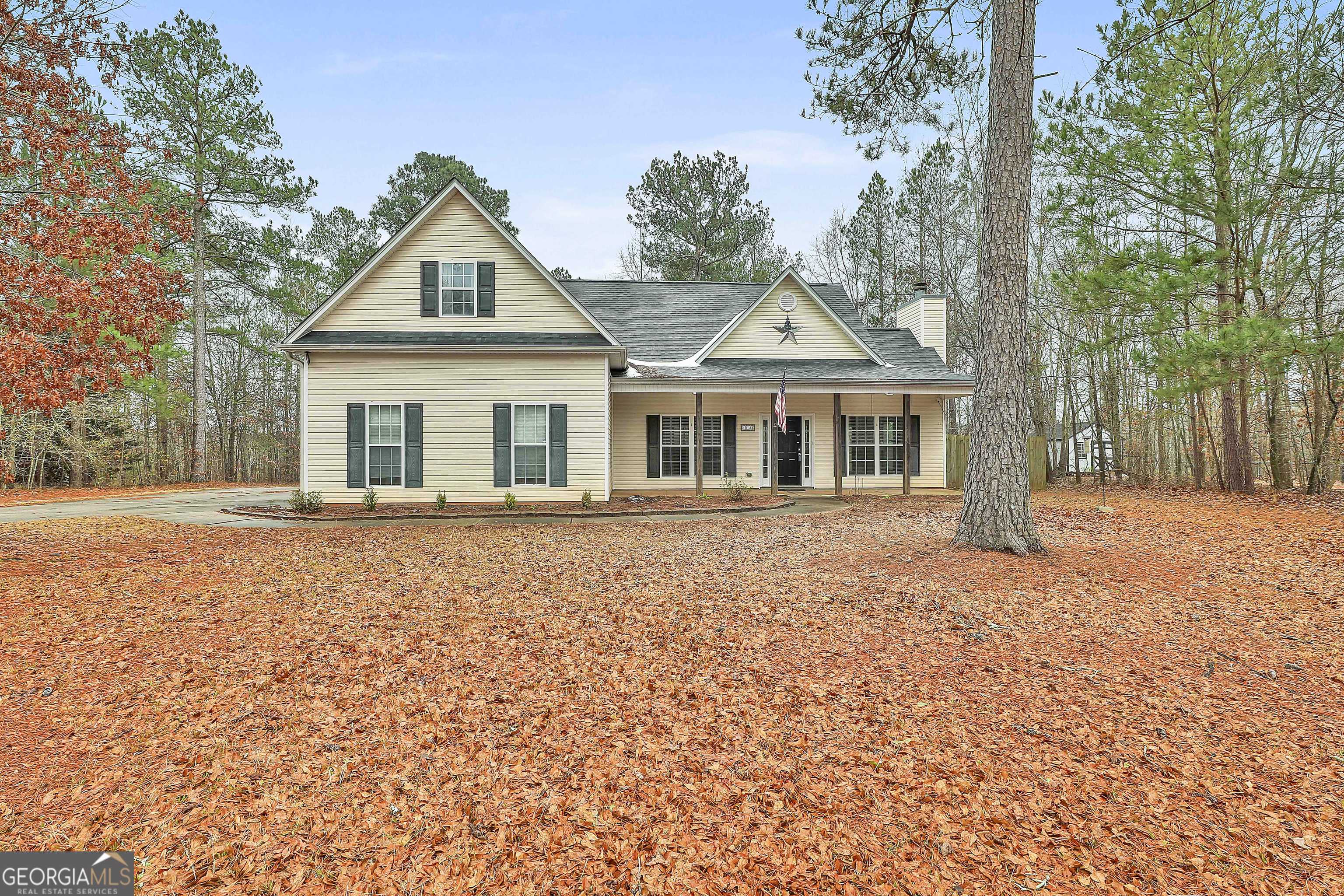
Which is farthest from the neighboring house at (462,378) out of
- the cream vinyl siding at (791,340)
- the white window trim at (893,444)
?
the white window trim at (893,444)

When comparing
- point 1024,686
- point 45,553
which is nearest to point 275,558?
point 45,553

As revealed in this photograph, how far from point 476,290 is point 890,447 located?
38.0ft

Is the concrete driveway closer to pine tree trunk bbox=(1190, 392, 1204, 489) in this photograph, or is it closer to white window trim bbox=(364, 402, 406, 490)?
white window trim bbox=(364, 402, 406, 490)

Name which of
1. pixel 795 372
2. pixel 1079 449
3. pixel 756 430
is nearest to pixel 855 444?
pixel 756 430

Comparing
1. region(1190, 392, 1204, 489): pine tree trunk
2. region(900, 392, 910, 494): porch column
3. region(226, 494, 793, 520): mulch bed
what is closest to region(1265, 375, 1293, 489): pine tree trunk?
region(1190, 392, 1204, 489): pine tree trunk

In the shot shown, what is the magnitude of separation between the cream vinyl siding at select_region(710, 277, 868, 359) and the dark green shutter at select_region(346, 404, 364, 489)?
8965mm

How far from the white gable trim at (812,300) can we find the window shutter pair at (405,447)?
22.9 feet

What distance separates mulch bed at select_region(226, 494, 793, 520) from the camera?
1180 cm

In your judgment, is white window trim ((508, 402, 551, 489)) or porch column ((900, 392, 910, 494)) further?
porch column ((900, 392, 910, 494))

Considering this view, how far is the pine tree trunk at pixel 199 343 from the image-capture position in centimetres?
1945

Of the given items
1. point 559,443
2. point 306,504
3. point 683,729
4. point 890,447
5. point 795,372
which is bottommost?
point 683,729

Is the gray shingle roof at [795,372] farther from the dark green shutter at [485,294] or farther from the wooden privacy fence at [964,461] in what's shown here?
the dark green shutter at [485,294]

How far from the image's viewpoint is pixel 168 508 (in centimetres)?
1298

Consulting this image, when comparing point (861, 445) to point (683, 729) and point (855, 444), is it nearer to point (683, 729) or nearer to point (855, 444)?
point (855, 444)
